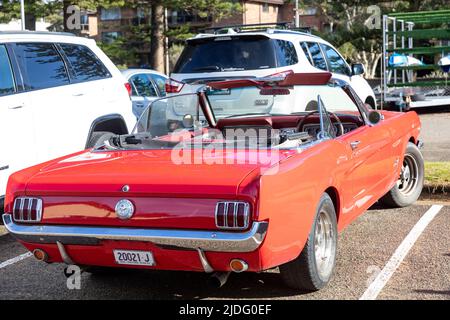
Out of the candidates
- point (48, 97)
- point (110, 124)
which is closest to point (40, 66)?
point (48, 97)

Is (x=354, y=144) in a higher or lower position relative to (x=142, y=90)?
lower

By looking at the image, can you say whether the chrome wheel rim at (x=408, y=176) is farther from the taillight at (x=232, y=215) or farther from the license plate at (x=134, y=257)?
the license plate at (x=134, y=257)

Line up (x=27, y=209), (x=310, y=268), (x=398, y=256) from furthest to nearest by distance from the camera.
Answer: (x=398, y=256), (x=310, y=268), (x=27, y=209)

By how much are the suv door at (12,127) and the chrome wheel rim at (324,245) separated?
312 cm

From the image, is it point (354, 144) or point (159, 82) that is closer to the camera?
point (354, 144)

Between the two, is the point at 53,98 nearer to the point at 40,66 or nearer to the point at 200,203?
the point at 40,66

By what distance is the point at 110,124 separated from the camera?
7672mm

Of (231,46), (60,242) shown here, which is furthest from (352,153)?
(231,46)

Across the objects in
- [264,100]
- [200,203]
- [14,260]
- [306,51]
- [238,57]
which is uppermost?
[306,51]

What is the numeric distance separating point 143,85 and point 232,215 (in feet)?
29.3

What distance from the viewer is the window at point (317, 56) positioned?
10.2 meters

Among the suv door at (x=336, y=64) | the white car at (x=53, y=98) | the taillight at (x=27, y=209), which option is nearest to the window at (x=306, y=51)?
the suv door at (x=336, y=64)
